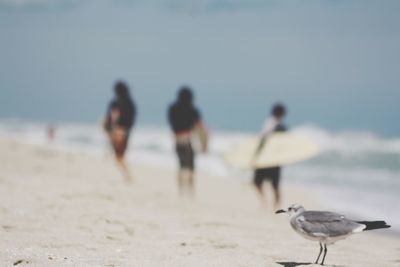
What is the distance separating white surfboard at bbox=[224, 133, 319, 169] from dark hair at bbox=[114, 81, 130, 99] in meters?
2.21

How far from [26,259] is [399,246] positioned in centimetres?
403

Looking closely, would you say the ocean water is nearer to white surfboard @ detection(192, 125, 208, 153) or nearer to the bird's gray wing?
white surfboard @ detection(192, 125, 208, 153)

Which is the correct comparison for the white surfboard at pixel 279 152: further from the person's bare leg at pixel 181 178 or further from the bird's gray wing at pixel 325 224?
the bird's gray wing at pixel 325 224

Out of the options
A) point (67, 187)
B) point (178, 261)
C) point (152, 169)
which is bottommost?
point (178, 261)

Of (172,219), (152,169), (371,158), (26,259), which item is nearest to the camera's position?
(26,259)

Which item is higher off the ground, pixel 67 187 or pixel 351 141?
pixel 351 141

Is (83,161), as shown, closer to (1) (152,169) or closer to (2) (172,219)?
(1) (152,169)

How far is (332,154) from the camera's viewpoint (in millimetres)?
27688

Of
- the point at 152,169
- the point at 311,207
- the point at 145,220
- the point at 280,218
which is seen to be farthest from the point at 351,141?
the point at 145,220

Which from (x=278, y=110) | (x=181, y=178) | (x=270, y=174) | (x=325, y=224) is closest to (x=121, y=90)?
(x=181, y=178)

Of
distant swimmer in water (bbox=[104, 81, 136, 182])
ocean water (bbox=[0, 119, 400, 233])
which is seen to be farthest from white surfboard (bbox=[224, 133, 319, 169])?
distant swimmer in water (bbox=[104, 81, 136, 182])

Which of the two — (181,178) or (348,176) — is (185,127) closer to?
(181,178)

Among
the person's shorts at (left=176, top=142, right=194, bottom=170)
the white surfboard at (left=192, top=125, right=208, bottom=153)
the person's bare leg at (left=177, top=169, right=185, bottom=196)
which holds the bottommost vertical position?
the person's bare leg at (left=177, top=169, right=185, bottom=196)

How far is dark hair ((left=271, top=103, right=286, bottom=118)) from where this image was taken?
8.23 meters
